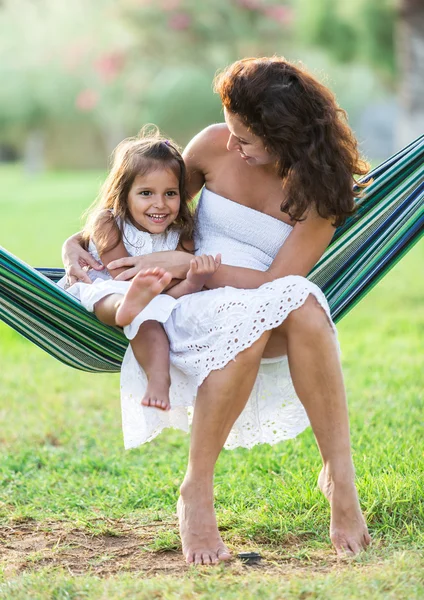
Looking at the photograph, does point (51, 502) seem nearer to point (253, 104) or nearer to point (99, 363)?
point (99, 363)

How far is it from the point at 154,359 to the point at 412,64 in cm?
817

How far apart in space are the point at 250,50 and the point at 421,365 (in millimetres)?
15337

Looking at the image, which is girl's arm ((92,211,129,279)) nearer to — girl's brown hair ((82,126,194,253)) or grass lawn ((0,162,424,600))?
girl's brown hair ((82,126,194,253))

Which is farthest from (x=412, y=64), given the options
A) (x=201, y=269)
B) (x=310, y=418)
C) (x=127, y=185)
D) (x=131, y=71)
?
(x=131, y=71)

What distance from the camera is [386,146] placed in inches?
755

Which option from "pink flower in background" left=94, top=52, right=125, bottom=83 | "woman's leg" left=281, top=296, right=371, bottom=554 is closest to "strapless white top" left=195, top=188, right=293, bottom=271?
"woman's leg" left=281, top=296, right=371, bottom=554

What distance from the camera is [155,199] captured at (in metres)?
2.49

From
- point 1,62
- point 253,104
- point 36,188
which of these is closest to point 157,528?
point 253,104

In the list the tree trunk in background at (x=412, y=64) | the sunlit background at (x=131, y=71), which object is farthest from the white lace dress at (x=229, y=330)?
the sunlit background at (x=131, y=71)

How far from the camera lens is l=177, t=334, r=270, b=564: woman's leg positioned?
218 cm

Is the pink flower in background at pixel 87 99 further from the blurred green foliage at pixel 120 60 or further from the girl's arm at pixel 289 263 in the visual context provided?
the girl's arm at pixel 289 263

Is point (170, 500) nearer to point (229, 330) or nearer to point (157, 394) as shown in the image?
point (157, 394)

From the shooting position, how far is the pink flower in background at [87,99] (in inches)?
808

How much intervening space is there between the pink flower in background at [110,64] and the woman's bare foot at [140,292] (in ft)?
59.7
